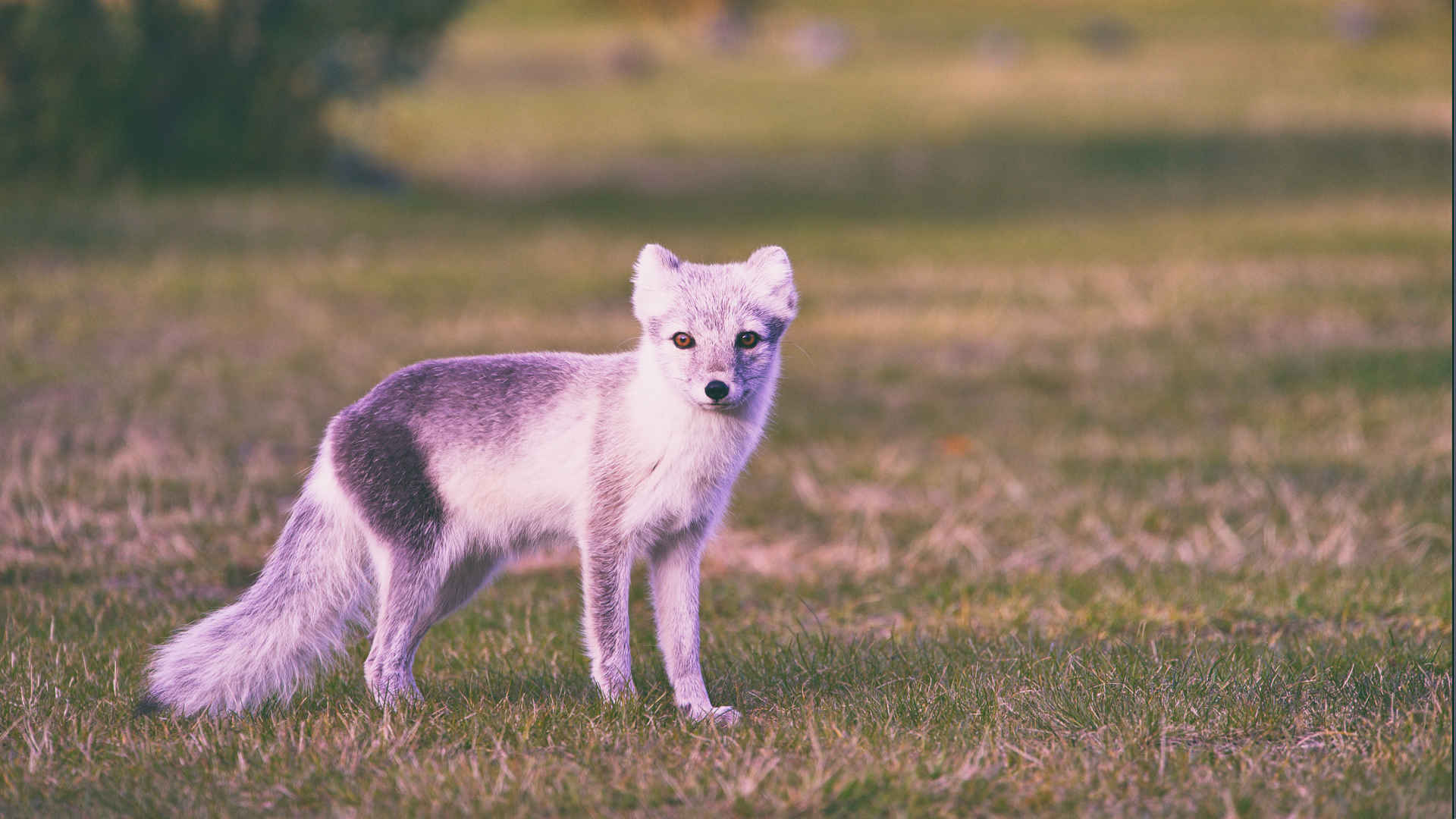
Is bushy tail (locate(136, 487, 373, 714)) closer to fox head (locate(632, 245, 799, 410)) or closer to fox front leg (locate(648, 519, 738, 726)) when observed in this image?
fox front leg (locate(648, 519, 738, 726))

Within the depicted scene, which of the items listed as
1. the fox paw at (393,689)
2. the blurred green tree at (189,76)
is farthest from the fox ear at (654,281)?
the blurred green tree at (189,76)

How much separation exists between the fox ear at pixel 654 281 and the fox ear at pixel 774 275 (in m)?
0.25

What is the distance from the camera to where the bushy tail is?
15.0 ft

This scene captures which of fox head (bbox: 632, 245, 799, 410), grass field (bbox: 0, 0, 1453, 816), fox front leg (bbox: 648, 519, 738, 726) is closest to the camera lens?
grass field (bbox: 0, 0, 1453, 816)

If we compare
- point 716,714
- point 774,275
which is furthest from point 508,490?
point 774,275

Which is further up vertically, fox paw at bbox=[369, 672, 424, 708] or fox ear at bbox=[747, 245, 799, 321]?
fox ear at bbox=[747, 245, 799, 321]

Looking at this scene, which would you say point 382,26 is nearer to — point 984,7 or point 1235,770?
point 1235,770

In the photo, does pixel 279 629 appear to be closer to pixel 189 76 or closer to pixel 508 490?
pixel 508 490

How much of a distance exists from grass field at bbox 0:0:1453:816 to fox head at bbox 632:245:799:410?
3.33 ft

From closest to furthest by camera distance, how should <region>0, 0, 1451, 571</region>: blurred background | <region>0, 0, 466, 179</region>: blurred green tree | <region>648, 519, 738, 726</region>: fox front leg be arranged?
<region>648, 519, 738, 726</region>: fox front leg, <region>0, 0, 1451, 571</region>: blurred background, <region>0, 0, 466, 179</region>: blurred green tree

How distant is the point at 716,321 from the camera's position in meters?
4.55

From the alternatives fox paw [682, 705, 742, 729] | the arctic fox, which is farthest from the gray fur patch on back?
fox paw [682, 705, 742, 729]

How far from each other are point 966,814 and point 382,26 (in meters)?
15.4

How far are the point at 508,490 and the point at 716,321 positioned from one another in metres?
0.83
